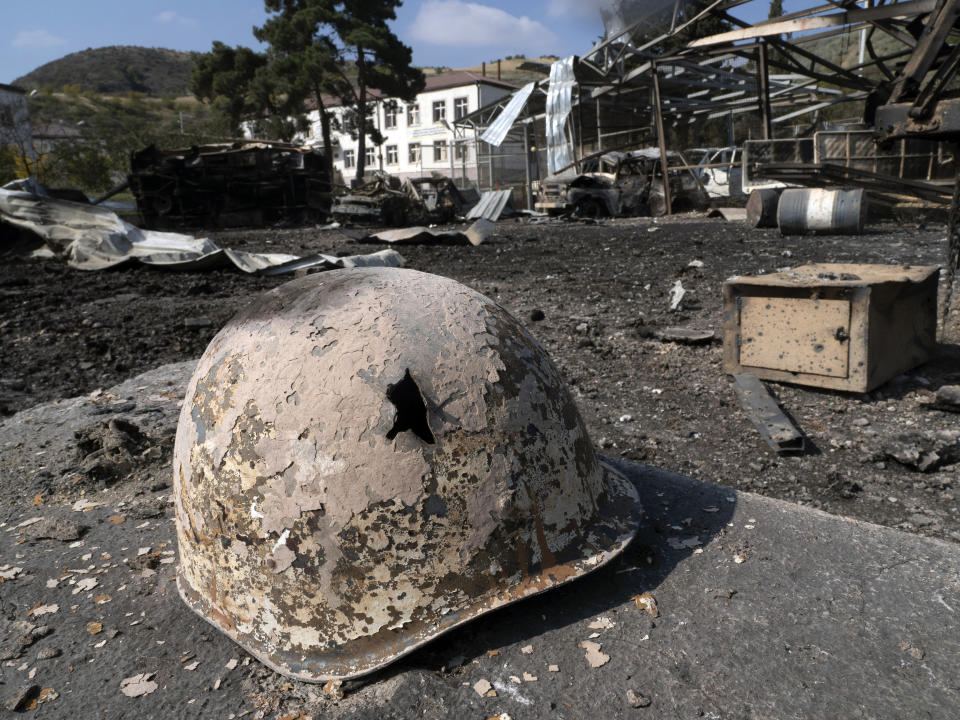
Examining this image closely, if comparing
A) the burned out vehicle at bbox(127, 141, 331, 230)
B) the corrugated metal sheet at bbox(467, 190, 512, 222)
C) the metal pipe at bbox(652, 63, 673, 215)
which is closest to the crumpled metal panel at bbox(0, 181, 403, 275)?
the burned out vehicle at bbox(127, 141, 331, 230)

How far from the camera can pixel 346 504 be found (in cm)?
181

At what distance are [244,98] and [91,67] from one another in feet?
311

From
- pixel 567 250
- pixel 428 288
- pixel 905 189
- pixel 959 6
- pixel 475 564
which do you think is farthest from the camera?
pixel 905 189

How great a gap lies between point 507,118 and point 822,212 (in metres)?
12.9

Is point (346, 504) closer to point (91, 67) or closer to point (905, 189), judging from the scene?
point (905, 189)

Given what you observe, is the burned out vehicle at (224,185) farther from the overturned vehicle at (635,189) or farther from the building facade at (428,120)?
the building facade at (428,120)

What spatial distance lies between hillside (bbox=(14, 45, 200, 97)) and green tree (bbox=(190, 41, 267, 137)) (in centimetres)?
7257

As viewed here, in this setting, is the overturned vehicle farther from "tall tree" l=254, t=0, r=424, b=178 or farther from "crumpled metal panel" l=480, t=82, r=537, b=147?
"tall tree" l=254, t=0, r=424, b=178

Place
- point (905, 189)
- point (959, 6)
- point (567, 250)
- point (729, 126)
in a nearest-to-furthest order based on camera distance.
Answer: point (959, 6) → point (567, 250) → point (905, 189) → point (729, 126)

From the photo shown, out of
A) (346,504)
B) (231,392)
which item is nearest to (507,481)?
(346,504)

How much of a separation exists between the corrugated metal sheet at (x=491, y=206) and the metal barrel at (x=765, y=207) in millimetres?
8496

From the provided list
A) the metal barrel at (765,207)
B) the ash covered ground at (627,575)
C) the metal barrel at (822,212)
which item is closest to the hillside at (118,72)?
the metal barrel at (765,207)

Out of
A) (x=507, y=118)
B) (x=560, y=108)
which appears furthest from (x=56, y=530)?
(x=507, y=118)

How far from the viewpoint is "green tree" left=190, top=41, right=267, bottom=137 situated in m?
35.0
